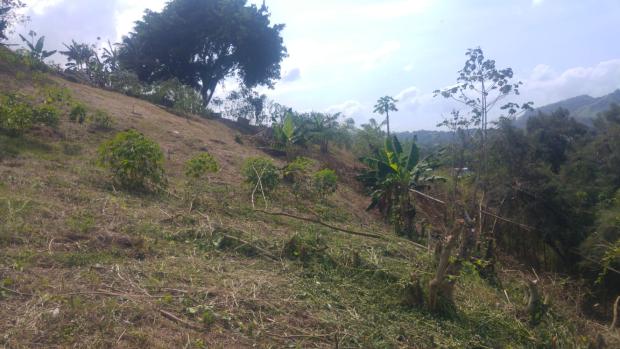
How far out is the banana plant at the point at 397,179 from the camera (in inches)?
415

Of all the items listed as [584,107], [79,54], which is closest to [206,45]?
[79,54]

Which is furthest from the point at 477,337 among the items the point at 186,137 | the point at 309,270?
the point at 186,137

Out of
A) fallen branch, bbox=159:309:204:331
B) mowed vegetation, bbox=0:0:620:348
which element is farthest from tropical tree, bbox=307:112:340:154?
fallen branch, bbox=159:309:204:331

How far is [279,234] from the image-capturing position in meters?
6.62

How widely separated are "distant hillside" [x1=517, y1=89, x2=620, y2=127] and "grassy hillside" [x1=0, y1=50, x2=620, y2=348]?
9.49 m

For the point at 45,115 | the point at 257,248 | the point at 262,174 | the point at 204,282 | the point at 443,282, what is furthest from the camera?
the point at 45,115

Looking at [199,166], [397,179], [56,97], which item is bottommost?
[397,179]

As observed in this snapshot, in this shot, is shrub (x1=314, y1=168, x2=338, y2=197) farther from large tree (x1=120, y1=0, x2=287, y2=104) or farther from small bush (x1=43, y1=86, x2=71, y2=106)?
large tree (x1=120, y1=0, x2=287, y2=104)

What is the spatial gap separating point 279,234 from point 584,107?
26.7 metres

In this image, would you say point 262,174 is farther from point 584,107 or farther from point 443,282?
point 584,107

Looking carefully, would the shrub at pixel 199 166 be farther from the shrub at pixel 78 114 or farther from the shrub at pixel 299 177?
the shrub at pixel 78 114

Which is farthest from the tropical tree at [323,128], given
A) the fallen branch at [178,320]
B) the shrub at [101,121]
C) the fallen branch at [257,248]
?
the fallen branch at [178,320]

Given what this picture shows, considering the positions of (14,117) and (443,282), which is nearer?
(443,282)

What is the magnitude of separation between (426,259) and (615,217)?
18.3ft
